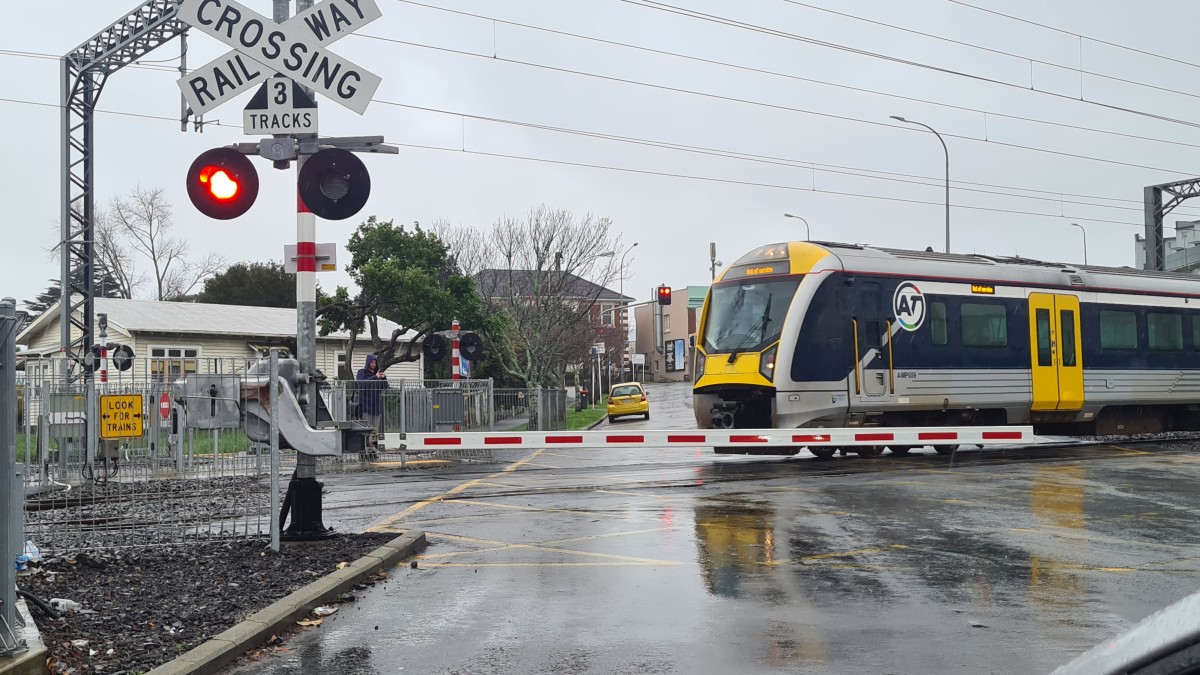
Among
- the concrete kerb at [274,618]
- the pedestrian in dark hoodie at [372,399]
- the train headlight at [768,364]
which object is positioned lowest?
the concrete kerb at [274,618]

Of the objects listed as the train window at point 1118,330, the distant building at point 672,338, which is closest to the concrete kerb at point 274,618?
the train window at point 1118,330

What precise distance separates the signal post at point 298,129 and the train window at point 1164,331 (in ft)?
64.7

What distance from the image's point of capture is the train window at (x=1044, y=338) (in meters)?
21.7

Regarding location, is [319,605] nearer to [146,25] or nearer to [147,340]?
[146,25]

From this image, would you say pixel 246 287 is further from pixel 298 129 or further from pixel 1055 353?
pixel 298 129

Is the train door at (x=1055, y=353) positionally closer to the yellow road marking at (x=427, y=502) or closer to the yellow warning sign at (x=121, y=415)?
the yellow road marking at (x=427, y=502)

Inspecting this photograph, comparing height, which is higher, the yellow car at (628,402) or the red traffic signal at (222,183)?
the red traffic signal at (222,183)

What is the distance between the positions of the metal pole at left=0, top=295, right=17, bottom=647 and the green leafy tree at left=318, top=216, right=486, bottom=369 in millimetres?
36688

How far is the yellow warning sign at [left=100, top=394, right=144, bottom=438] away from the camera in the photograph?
8.96 meters

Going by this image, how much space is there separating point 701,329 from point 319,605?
13744 mm

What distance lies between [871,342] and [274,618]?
572 inches

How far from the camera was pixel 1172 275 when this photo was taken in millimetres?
25094

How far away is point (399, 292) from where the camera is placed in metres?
42.1

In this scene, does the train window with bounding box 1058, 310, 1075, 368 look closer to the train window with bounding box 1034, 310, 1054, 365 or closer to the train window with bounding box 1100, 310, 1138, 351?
the train window with bounding box 1034, 310, 1054, 365
